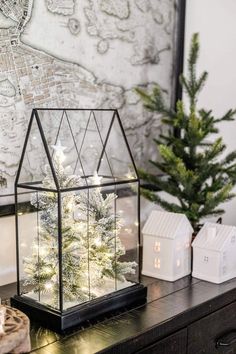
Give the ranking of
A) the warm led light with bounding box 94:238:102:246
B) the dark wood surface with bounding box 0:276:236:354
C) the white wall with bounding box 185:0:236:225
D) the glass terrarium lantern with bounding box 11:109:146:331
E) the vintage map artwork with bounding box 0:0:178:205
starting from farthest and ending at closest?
the white wall with bounding box 185:0:236:225 → the vintage map artwork with bounding box 0:0:178:205 → the warm led light with bounding box 94:238:102:246 → the glass terrarium lantern with bounding box 11:109:146:331 → the dark wood surface with bounding box 0:276:236:354

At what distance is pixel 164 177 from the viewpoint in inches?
93.2

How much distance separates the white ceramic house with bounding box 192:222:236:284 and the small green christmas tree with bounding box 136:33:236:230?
182 millimetres

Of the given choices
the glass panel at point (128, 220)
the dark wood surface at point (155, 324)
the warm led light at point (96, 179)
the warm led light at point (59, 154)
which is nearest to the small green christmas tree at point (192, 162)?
the glass panel at point (128, 220)

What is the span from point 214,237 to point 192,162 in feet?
1.21

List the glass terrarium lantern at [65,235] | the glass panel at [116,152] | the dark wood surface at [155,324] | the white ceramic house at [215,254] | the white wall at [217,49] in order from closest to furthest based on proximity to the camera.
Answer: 1. the dark wood surface at [155,324]
2. the glass terrarium lantern at [65,235]
3. the white ceramic house at [215,254]
4. the glass panel at [116,152]
5. the white wall at [217,49]

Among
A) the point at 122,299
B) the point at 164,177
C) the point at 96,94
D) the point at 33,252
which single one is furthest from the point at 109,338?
the point at 164,177

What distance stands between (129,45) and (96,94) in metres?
0.28

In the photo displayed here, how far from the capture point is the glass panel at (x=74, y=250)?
1456 millimetres

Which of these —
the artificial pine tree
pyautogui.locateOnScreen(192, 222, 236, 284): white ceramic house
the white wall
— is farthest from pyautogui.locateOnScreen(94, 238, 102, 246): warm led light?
the white wall

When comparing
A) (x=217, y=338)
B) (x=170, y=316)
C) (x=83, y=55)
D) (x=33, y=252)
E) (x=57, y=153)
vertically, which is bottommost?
(x=217, y=338)

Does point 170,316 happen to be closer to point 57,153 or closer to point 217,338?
point 217,338

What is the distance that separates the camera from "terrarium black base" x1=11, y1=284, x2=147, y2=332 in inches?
55.4

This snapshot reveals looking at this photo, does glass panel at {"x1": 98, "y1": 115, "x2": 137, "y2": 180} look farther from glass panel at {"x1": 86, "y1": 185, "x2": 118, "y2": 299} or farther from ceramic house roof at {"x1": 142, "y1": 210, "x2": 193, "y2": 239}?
glass panel at {"x1": 86, "y1": 185, "x2": 118, "y2": 299}

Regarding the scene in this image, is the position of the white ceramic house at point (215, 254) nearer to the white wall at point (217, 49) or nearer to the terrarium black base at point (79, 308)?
the terrarium black base at point (79, 308)
